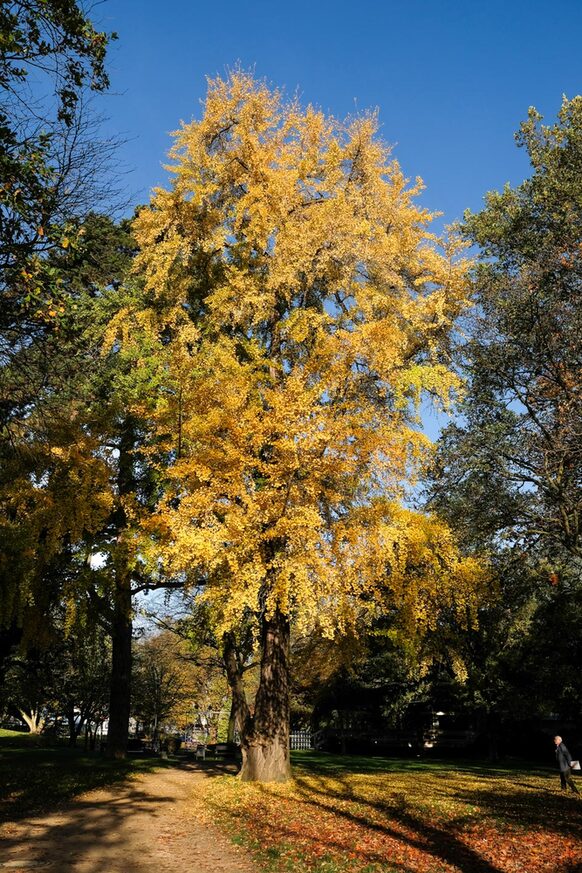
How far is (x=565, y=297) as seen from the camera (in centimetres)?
1636

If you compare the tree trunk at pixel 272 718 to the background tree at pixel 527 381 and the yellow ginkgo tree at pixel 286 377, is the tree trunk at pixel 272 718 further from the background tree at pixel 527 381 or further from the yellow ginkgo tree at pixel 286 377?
the background tree at pixel 527 381

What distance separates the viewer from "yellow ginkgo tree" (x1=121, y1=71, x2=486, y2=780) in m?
11.8

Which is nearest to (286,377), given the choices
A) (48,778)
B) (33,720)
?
(48,778)

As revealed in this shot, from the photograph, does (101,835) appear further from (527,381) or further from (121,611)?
(527,381)

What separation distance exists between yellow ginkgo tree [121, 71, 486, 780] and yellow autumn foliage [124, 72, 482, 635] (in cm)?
5

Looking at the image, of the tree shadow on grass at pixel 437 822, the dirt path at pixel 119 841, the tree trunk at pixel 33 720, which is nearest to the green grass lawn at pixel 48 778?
the dirt path at pixel 119 841

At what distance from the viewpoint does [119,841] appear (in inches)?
360

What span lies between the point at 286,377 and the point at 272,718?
7.86 metres

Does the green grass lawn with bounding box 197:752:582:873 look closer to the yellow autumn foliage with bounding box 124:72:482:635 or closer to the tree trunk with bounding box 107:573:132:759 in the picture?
the yellow autumn foliage with bounding box 124:72:482:635

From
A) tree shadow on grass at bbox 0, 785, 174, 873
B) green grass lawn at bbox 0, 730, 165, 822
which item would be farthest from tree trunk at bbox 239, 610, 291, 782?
green grass lawn at bbox 0, 730, 165, 822

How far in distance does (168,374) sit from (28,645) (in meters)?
6.75

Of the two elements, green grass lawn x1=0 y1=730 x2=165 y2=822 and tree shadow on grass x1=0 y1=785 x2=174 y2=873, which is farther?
green grass lawn x1=0 y1=730 x2=165 y2=822

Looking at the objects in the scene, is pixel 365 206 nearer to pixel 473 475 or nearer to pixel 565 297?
pixel 565 297

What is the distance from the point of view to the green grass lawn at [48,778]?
12016mm
